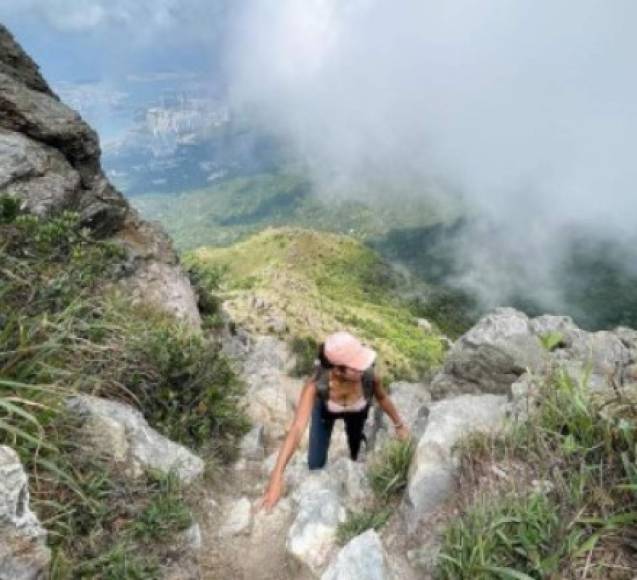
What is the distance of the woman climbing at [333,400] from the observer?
7961mm

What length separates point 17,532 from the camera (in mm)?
4715

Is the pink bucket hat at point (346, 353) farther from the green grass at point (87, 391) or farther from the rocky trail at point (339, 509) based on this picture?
the green grass at point (87, 391)

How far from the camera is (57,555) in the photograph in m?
5.14

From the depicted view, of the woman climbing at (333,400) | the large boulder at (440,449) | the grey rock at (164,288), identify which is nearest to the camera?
the large boulder at (440,449)

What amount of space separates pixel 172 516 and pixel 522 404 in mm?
4090

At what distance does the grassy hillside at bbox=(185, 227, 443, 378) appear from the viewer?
5659cm

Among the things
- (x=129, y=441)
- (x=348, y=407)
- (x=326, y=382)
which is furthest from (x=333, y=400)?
(x=129, y=441)

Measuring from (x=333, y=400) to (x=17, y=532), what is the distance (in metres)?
4.82

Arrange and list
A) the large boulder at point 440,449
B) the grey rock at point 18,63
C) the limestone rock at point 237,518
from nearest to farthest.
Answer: the large boulder at point 440,449, the limestone rock at point 237,518, the grey rock at point 18,63

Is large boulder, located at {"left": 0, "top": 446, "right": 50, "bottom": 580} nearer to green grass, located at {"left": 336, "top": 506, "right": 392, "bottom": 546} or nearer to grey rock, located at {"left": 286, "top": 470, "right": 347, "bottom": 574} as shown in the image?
grey rock, located at {"left": 286, "top": 470, "right": 347, "bottom": 574}

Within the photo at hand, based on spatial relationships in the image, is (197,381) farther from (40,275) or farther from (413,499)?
(413,499)

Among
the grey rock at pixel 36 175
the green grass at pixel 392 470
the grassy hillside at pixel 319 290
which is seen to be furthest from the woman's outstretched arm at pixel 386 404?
the grassy hillside at pixel 319 290

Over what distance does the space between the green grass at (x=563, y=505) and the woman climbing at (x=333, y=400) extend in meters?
2.41

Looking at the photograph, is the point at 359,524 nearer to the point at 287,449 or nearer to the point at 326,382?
the point at 287,449
